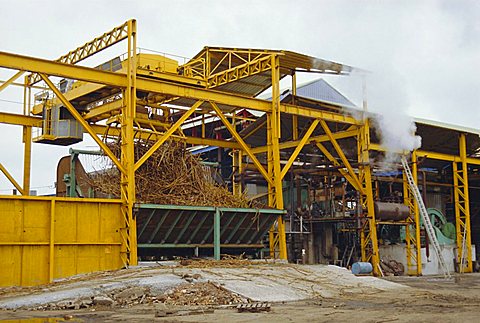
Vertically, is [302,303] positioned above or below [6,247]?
below

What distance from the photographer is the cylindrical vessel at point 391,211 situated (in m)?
32.2

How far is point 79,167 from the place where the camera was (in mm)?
26250

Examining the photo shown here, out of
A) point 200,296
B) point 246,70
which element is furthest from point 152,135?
point 200,296

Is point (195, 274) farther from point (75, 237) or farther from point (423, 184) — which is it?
point (423, 184)

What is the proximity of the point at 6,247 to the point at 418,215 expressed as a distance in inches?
866

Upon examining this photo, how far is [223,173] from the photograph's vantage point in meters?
41.5

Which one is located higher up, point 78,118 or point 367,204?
point 78,118

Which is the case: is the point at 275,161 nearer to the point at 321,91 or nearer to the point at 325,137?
the point at 325,137

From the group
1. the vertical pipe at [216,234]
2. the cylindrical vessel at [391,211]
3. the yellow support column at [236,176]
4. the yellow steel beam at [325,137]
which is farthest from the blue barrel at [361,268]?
the vertical pipe at [216,234]

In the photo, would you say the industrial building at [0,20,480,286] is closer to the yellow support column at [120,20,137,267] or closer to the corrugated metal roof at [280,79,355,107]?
the yellow support column at [120,20,137,267]

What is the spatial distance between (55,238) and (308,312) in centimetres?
936

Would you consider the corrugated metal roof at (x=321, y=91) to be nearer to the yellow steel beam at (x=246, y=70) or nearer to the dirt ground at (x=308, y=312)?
the yellow steel beam at (x=246, y=70)

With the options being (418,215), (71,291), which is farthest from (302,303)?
(418,215)

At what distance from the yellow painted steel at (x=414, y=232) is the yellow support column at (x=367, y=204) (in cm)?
357
